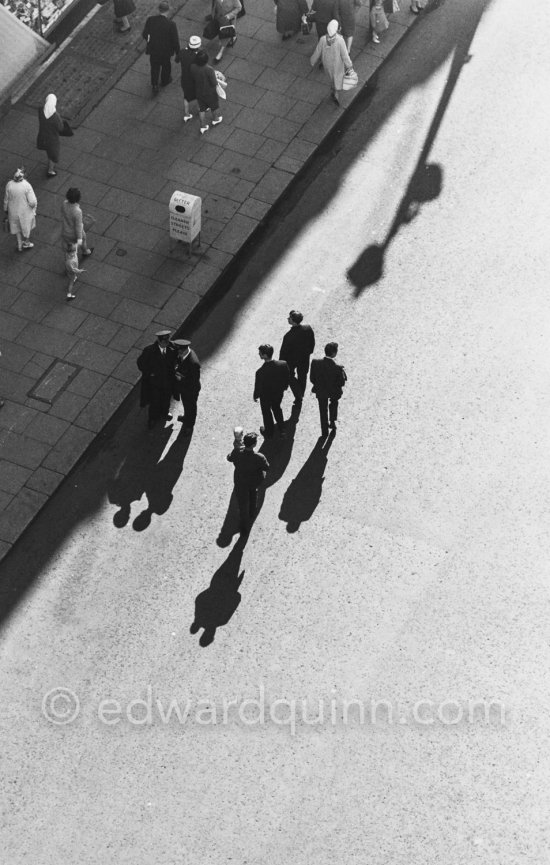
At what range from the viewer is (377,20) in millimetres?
28109

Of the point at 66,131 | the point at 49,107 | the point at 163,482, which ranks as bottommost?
the point at 163,482

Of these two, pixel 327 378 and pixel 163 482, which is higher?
pixel 327 378

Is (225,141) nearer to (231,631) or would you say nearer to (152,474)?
(152,474)

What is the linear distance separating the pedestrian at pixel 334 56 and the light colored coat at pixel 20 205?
5829mm

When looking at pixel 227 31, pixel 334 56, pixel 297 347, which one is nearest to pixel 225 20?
pixel 227 31

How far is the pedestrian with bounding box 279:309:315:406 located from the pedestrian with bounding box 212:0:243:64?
27.3 ft

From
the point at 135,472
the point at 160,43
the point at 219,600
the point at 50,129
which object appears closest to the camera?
the point at 219,600

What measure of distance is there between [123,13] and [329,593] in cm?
1316

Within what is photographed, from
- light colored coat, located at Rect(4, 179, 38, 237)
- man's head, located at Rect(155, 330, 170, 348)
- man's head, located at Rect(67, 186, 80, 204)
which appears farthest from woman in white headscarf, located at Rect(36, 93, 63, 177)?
man's head, located at Rect(155, 330, 170, 348)

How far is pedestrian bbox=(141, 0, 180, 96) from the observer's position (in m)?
26.5

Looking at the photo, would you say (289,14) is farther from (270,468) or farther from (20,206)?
(270,468)

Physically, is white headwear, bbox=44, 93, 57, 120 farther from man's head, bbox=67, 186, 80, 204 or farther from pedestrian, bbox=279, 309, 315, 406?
pedestrian, bbox=279, 309, 315, 406

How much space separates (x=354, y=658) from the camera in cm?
1866

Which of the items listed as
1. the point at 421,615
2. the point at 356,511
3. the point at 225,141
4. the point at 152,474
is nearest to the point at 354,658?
the point at 421,615
